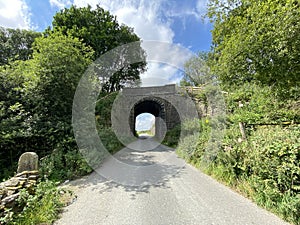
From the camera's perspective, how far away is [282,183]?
2.46m

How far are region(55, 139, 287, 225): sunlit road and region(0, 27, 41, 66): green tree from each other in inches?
700

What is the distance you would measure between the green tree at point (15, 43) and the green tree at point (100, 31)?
5.78 meters

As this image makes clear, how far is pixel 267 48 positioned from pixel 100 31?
14583 mm

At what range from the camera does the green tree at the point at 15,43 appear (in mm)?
14976

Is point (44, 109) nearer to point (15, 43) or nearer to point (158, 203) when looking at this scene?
point (158, 203)

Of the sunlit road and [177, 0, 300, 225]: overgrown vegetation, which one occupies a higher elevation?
[177, 0, 300, 225]: overgrown vegetation

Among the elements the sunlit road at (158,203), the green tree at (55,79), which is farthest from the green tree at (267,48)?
the green tree at (55,79)

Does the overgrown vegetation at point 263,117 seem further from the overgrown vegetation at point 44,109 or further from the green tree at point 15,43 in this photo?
the green tree at point 15,43

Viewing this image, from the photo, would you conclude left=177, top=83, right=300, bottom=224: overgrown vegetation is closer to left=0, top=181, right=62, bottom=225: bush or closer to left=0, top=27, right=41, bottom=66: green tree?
left=0, top=181, right=62, bottom=225: bush

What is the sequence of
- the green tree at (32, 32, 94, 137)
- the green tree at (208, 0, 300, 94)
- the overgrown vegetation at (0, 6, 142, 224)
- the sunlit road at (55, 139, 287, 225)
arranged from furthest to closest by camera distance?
the green tree at (32, 32, 94, 137) → the overgrown vegetation at (0, 6, 142, 224) → the green tree at (208, 0, 300, 94) → the sunlit road at (55, 139, 287, 225)

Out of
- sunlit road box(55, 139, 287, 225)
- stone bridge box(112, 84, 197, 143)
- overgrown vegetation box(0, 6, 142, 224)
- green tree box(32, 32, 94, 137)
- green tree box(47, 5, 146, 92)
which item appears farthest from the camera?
green tree box(47, 5, 146, 92)

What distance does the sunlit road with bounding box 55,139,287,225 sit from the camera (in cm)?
242

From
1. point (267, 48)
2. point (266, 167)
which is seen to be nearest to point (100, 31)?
point (267, 48)

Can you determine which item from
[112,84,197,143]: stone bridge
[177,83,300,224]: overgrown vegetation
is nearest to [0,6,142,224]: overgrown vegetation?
[177,83,300,224]: overgrown vegetation
